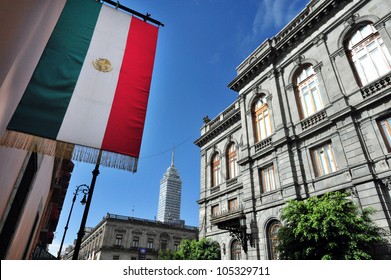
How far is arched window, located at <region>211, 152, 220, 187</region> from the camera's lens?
2186 cm

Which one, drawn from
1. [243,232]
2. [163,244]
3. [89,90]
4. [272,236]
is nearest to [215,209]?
[243,232]

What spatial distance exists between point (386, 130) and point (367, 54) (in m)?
4.40

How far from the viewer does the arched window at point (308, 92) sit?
14.0 m

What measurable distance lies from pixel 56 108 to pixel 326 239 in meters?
9.87

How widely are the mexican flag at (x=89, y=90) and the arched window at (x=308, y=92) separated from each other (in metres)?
11.5

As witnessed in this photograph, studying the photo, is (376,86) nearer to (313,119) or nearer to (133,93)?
(313,119)

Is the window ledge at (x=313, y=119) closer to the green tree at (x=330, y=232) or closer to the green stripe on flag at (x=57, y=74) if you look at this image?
the green tree at (x=330, y=232)

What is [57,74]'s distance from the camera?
430cm

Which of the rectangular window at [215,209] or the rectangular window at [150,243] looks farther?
the rectangular window at [150,243]

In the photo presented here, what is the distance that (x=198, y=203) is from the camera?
75.2 ft

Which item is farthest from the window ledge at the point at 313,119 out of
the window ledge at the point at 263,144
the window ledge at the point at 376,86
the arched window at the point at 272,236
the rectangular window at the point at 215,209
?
the rectangular window at the point at 215,209

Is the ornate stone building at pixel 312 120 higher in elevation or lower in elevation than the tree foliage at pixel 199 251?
higher

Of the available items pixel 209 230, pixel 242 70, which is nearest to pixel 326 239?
pixel 209 230

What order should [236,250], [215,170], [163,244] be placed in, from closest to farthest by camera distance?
[236,250] → [215,170] → [163,244]
